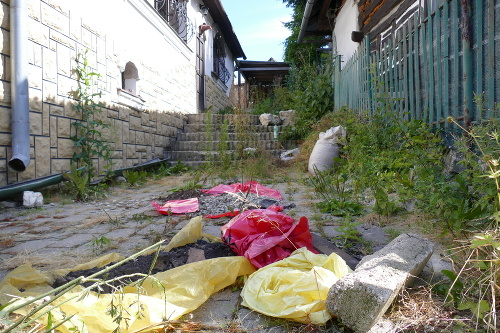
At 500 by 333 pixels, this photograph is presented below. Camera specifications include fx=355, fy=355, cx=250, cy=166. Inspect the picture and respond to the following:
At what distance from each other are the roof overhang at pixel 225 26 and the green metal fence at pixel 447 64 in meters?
8.93

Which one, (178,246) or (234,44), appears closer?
(178,246)

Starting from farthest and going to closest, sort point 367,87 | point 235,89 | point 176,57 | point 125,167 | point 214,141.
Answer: point 235,89
point 176,57
point 214,141
point 125,167
point 367,87

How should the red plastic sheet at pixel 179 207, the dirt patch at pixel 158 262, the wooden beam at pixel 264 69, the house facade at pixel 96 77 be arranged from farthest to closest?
1. the wooden beam at pixel 264 69
2. the house facade at pixel 96 77
3. the red plastic sheet at pixel 179 207
4. the dirt patch at pixel 158 262

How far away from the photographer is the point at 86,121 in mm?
5191

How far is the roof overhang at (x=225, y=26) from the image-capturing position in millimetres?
12359

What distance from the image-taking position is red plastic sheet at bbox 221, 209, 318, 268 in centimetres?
198

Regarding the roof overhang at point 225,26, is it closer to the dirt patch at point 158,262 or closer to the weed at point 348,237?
the weed at point 348,237

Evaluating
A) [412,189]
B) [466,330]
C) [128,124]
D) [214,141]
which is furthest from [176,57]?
[466,330]

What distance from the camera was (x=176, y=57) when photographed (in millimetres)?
9102

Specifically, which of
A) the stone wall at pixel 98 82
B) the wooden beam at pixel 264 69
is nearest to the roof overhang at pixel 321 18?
the stone wall at pixel 98 82

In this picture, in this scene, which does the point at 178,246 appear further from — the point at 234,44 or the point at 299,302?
the point at 234,44

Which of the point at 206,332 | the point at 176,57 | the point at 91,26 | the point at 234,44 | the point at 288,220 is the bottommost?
the point at 206,332

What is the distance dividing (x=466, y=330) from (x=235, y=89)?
17813 millimetres

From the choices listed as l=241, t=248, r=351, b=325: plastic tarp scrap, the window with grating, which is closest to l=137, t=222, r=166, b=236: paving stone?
l=241, t=248, r=351, b=325: plastic tarp scrap
